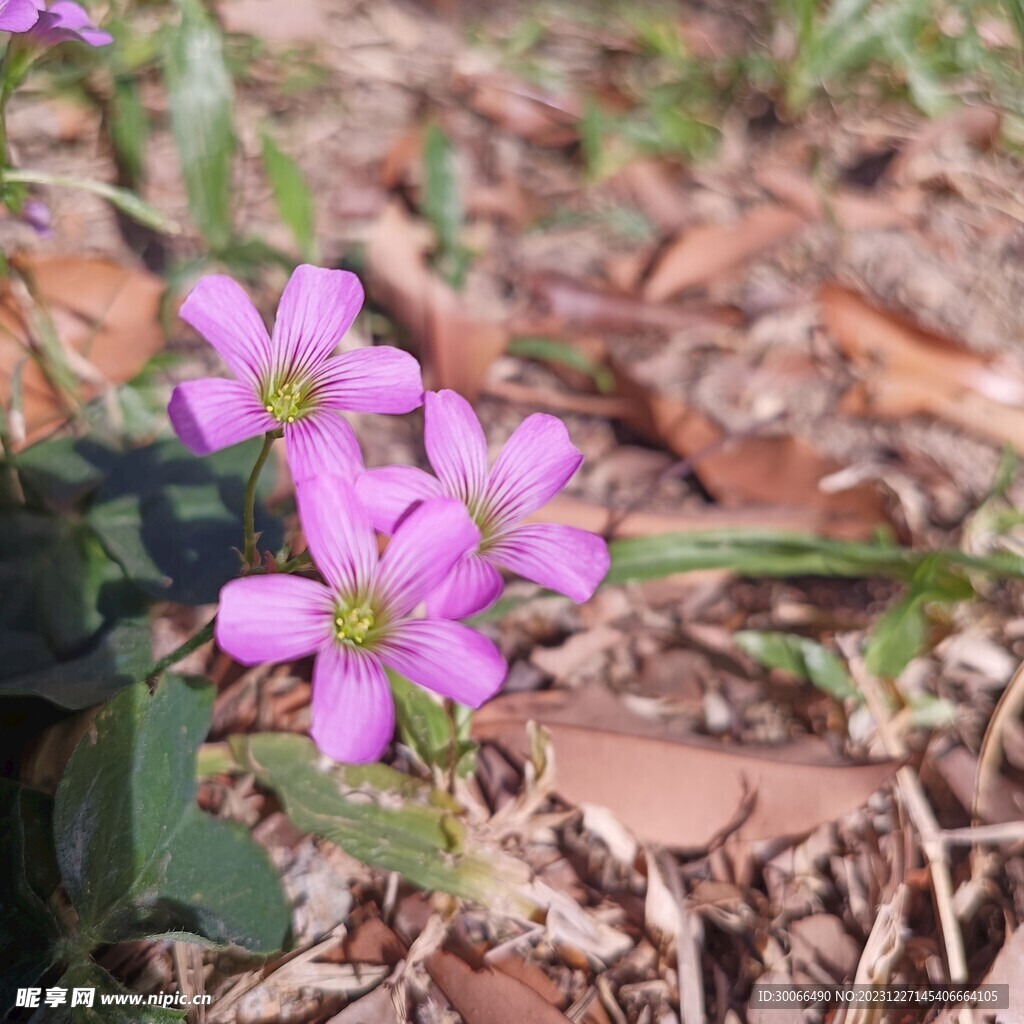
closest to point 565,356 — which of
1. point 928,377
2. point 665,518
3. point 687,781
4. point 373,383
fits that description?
point 665,518

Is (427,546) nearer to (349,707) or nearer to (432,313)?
(349,707)

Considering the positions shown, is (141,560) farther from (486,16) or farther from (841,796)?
(486,16)

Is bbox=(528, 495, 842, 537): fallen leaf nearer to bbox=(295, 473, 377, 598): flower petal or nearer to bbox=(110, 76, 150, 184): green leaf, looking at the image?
bbox=(295, 473, 377, 598): flower petal

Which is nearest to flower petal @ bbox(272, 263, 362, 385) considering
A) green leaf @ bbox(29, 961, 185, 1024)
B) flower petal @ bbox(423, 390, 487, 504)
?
flower petal @ bbox(423, 390, 487, 504)

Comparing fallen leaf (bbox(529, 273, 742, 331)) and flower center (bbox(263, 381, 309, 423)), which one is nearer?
flower center (bbox(263, 381, 309, 423))

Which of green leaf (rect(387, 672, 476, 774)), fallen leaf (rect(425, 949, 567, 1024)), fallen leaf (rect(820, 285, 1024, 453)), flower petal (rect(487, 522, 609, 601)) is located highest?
flower petal (rect(487, 522, 609, 601))

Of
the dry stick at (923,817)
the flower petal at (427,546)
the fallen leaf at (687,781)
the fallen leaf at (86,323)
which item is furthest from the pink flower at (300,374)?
the dry stick at (923,817)
